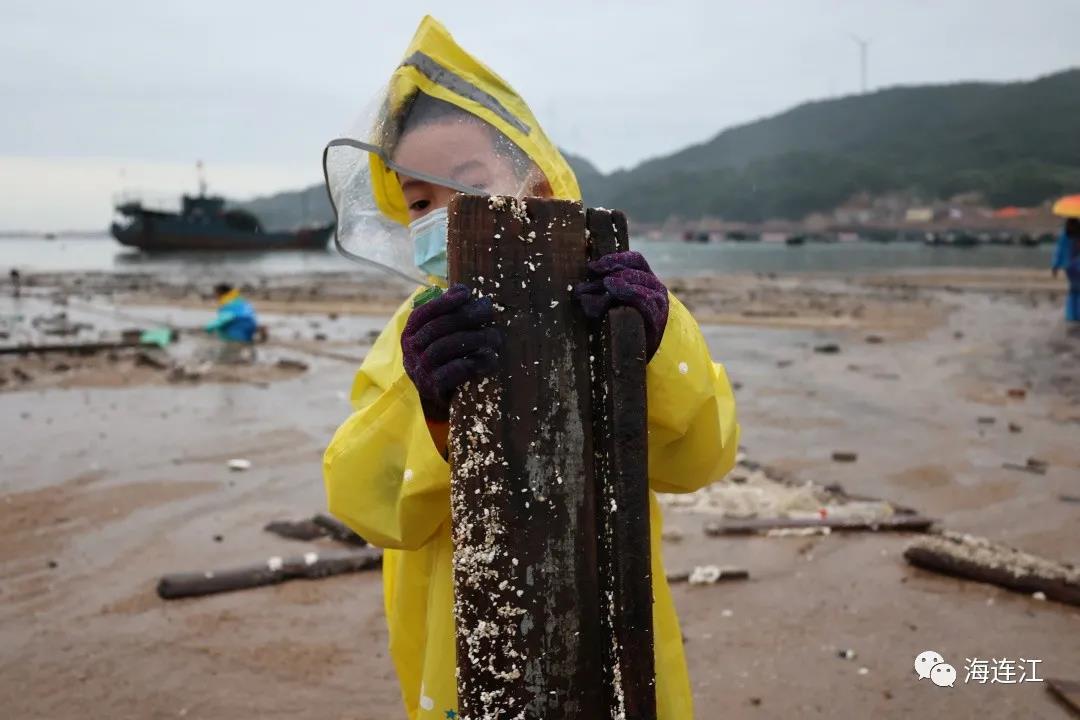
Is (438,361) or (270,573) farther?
(270,573)

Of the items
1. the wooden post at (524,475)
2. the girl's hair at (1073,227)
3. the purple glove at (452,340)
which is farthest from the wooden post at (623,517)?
the girl's hair at (1073,227)

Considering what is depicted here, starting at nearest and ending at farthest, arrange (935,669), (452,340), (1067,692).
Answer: (452,340) → (1067,692) → (935,669)

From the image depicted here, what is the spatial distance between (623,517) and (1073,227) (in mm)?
18376

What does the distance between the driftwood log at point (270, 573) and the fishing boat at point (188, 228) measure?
66.6 meters

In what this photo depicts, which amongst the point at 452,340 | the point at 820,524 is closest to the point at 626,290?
the point at 452,340

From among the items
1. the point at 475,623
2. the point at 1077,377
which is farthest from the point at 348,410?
the point at 1077,377

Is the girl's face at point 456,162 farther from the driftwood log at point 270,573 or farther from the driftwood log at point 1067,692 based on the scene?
the driftwood log at point 270,573

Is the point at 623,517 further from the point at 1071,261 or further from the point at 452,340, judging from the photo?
the point at 1071,261

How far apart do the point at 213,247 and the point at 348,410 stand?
66119mm

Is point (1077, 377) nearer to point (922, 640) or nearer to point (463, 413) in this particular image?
point (922, 640)

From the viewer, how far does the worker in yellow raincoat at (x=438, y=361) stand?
1481 mm

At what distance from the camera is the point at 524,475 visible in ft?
4.94

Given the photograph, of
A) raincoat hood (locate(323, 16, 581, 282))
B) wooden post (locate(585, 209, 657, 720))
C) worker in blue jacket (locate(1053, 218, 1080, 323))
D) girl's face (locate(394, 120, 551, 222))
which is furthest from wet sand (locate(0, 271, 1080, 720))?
worker in blue jacket (locate(1053, 218, 1080, 323))

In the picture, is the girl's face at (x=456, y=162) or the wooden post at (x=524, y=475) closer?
the wooden post at (x=524, y=475)
